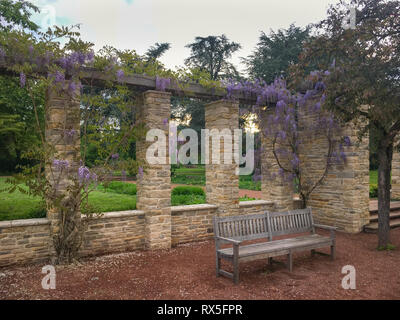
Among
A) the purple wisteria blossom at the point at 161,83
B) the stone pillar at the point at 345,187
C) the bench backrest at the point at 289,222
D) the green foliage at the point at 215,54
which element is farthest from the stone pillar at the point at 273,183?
the green foliage at the point at 215,54

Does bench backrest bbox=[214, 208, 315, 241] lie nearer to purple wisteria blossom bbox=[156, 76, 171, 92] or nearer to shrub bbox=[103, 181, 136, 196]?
purple wisteria blossom bbox=[156, 76, 171, 92]

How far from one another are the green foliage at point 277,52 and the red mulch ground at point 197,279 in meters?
14.7

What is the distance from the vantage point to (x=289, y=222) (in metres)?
5.98

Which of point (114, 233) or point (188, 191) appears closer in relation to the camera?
point (114, 233)

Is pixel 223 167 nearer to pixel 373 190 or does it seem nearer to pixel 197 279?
pixel 197 279

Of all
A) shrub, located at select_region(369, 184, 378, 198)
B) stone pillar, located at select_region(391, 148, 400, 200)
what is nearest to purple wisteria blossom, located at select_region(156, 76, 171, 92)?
stone pillar, located at select_region(391, 148, 400, 200)

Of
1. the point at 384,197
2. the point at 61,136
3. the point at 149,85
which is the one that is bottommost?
the point at 384,197

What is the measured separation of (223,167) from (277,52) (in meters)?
14.7

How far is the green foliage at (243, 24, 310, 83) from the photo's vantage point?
1905cm

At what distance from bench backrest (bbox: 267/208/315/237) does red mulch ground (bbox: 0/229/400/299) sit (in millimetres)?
490

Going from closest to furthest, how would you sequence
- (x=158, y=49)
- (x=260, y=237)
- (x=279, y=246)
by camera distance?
1. (x=279, y=246)
2. (x=260, y=237)
3. (x=158, y=49)

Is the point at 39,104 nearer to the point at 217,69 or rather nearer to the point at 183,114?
the point at 183,114

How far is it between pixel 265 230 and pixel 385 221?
2630 mm

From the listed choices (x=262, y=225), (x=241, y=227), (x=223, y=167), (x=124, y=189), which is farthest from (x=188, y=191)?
(x=241, y=227)
